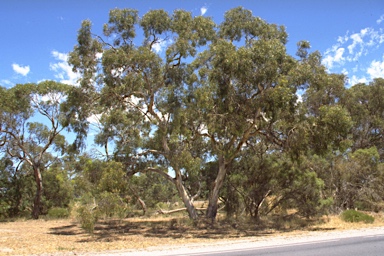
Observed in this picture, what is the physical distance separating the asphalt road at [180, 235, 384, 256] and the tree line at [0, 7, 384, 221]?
20.1ft

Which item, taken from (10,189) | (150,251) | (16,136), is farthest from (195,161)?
(10,189)

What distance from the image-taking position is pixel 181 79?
18875mm

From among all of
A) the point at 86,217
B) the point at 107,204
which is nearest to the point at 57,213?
the point at 107,204

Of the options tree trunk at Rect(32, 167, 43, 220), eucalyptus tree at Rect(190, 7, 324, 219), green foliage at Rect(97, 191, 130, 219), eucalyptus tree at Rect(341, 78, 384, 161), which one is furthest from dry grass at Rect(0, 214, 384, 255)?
eucalyptus tree at Rect(341, 78, 384, 161)

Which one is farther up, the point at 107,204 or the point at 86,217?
the point at 107,204

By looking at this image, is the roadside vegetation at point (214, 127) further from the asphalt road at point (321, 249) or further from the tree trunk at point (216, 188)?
the asphalt road at point (321, 249)

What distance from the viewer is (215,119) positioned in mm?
16234

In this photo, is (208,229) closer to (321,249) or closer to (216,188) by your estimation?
(216,188)

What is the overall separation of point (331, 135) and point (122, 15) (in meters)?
12.1

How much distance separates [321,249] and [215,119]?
26.0ft

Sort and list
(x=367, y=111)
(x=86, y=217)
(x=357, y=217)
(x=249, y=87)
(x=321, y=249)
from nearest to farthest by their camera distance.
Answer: (x=321, y=249) → (x=86, y=217) → (x=249, y=87) → (x=357, y=217) → (x=367, y=111)

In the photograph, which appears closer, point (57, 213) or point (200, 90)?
point (200, 90)

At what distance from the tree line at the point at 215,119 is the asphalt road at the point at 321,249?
6.11 metres

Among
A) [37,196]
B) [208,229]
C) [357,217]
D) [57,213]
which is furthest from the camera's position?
[57,213]
